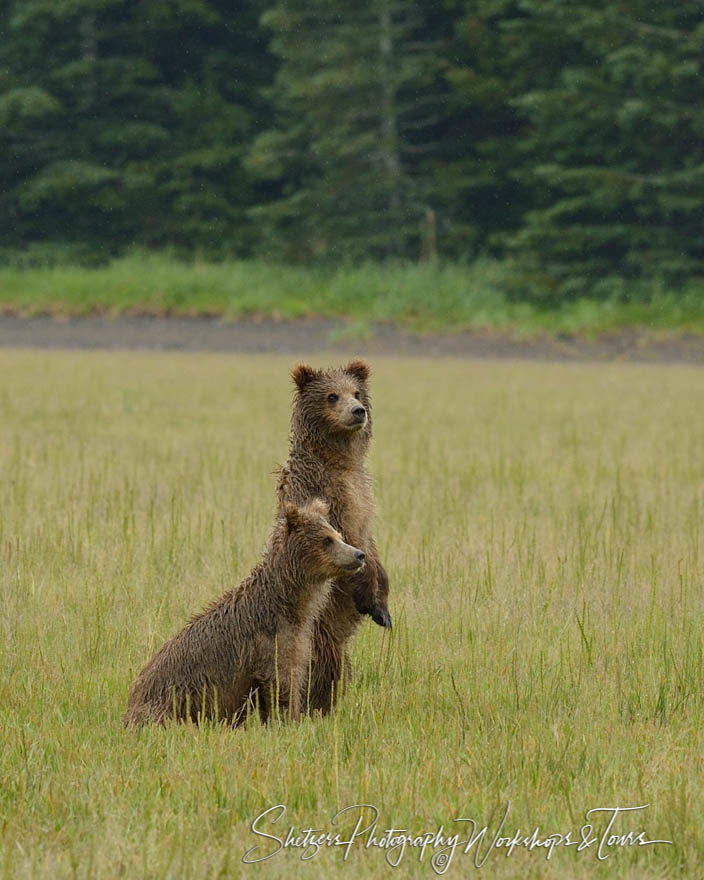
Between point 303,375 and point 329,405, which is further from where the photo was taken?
point 303,375

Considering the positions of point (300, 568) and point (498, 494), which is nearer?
point (300, 568)

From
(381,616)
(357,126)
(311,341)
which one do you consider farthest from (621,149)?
(381,616)

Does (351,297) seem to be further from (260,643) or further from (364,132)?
(260,643)

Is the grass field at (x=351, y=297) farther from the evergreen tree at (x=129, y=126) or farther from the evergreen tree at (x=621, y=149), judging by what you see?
the evergreen tree at (x=129, y=126)

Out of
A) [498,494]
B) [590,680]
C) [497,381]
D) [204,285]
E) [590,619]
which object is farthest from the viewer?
[204,285]

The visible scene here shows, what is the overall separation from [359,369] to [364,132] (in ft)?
105

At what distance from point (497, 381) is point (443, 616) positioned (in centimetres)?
1560

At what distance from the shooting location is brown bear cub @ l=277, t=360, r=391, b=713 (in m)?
5.46

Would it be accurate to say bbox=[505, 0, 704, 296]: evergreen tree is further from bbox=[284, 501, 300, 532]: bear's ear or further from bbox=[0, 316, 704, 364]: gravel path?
bbox=[284, 501, 300, 532]: bear's ear

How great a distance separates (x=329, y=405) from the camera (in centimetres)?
569

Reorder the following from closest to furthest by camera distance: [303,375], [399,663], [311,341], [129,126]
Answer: [399,663] < [303,375] < [311,341] < [129,126]

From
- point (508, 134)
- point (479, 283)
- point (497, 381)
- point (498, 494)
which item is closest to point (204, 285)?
point (479, 283)

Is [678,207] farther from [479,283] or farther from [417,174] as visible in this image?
[417,174]

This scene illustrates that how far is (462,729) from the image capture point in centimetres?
480
